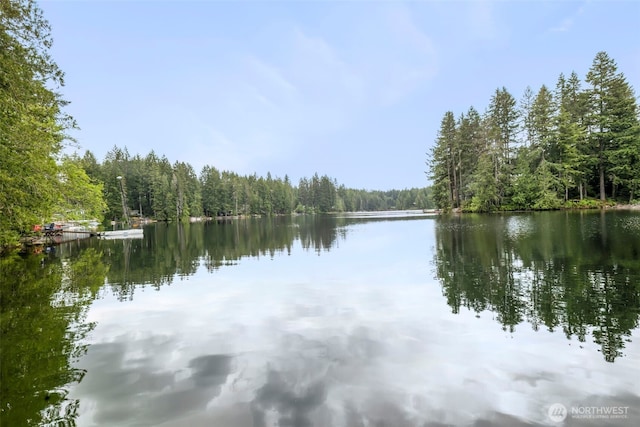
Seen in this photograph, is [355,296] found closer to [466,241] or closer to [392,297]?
[392,297]

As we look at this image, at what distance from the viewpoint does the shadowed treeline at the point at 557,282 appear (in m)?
8.40

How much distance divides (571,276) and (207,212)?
11644 centimetres

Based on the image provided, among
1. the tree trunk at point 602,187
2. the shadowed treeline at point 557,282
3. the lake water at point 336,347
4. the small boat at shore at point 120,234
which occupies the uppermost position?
the tree trunk at point 602,187

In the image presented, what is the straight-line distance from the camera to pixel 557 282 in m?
11.9

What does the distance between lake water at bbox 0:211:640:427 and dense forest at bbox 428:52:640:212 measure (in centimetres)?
4253

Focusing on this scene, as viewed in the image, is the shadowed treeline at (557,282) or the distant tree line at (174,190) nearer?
the shadowed treeline at (557,282)

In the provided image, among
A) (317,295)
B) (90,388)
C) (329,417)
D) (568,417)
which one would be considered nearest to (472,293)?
(317,295)

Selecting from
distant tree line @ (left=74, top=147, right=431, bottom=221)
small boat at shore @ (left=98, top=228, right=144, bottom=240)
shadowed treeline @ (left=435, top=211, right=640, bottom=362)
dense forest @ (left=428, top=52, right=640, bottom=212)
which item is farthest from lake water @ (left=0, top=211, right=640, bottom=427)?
distant tree line @ (left=74, top=147, right=431, bottom=221)

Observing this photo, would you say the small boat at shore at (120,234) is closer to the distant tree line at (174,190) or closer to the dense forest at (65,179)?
the dense forest at (65,179)

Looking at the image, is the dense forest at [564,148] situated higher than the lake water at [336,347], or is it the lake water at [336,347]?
the dense forest at [564,148]

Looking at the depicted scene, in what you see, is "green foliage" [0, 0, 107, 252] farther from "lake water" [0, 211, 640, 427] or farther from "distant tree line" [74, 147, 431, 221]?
"distant tree line" [74, 147, 431, 221]

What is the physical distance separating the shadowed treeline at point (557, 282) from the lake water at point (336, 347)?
0.07m

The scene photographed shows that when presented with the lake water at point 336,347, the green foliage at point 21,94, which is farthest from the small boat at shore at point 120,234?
the lake water at point 336,347

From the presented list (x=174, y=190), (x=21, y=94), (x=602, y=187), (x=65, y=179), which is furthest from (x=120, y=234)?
(x=602, y=187)
